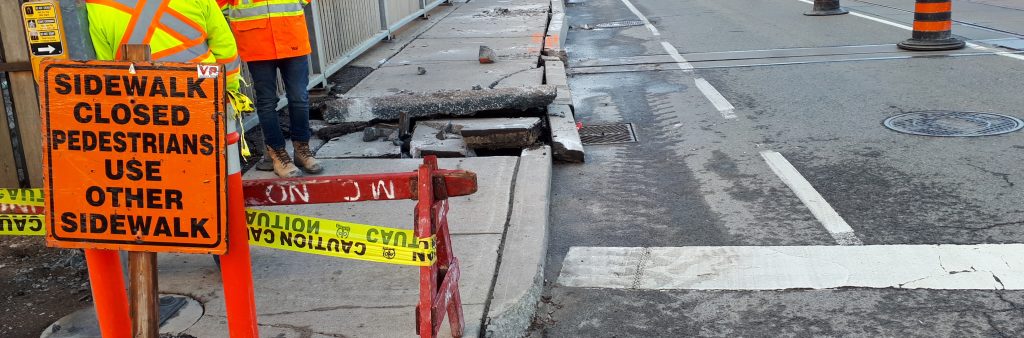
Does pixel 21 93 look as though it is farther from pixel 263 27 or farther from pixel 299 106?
pixel 299 106

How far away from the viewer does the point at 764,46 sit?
42.1 feet

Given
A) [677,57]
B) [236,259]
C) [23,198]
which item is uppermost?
A: [23,198]

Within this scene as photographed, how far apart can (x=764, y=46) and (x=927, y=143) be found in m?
6.19

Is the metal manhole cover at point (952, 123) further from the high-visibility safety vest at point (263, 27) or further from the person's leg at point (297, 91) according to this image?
the high-visibility safety vest at point (263, 27)

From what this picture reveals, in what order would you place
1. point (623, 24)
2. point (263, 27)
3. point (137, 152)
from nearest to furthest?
point (137, 152) < point (263, 27) < point (623, 24)

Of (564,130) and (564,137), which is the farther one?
(564,130)

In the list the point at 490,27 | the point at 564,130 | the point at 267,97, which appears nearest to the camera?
the point at 267,97

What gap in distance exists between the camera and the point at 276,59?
18.8ft

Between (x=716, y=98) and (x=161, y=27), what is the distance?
6233 mm

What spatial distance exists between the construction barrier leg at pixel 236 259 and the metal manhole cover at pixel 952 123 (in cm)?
579

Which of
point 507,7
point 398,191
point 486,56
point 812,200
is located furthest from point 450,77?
point 507,7

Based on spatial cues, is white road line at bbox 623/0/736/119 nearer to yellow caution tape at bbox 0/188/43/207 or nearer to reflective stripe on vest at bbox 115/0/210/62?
reflective stripe on vest at bbox 115/0/210/62

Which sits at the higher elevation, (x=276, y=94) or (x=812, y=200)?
(x=276, y=94)

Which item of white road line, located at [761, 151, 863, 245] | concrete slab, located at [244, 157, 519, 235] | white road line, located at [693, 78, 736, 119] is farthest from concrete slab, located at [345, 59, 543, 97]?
white road line, located at [761, 151, 863, 245]
